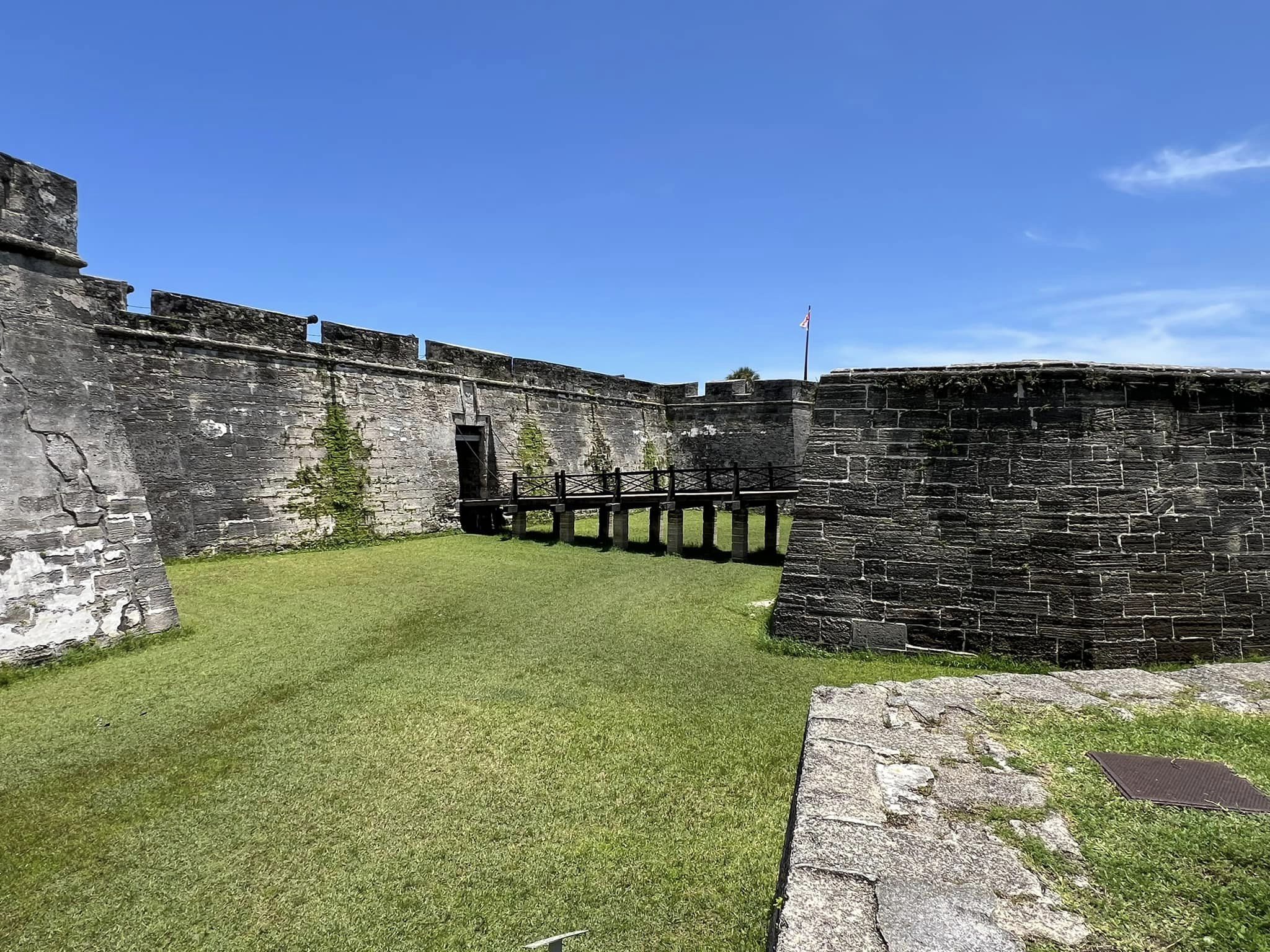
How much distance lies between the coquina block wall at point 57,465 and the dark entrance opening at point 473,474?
8.88 meters

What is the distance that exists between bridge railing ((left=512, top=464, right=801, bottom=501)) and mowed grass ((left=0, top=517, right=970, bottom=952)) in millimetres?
5745

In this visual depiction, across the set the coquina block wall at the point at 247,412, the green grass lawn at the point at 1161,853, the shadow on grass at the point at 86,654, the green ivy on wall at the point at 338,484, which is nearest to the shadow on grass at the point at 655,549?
the coquina block wall at the point at 247,412

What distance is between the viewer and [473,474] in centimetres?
1627

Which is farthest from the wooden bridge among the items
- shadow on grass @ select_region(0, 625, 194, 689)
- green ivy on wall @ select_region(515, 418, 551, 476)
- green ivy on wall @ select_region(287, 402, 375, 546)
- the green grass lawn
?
the green grass lawn

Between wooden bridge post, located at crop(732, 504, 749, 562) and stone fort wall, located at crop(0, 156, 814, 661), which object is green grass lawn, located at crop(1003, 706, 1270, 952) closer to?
stone fort wall, located at crop(0, 156, 814, 661)

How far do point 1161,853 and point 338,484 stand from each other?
519 inches

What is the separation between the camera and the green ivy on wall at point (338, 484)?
12.1 metres

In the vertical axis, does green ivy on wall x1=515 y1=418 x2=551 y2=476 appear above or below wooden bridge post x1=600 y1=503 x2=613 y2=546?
above

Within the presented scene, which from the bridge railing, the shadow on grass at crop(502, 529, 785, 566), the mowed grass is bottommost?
Answer: the mowed grass

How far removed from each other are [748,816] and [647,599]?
5.19m

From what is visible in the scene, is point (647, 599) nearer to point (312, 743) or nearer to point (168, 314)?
point (312, 743)

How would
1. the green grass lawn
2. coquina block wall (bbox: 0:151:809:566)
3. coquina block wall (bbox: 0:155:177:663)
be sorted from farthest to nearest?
coquina block wall (bbox: 0:151:809:566), coquina block wall (bbox: 0:155:177:663), the green grass lawn

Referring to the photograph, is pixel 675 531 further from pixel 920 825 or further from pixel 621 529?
pixel 920 825

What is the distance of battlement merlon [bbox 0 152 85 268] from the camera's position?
19.6 ft
